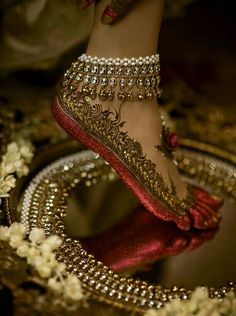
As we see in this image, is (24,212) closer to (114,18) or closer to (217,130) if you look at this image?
(114,18)

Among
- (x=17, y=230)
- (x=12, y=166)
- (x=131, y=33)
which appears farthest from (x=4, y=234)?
(x=131, y=33)

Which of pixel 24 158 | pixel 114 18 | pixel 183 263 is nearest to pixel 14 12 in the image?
pixel 24 158

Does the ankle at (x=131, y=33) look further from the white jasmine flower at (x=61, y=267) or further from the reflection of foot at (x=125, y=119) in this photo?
the white jasmine flower at (x=61, y=267)

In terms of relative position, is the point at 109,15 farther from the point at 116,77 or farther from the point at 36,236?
the point at 36,236

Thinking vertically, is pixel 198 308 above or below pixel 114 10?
below

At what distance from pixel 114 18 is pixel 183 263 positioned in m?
0.30

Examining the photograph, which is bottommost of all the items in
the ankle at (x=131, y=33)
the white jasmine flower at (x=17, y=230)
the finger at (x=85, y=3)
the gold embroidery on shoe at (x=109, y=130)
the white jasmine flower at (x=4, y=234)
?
the white jasmine flower at (x=4, y=234)

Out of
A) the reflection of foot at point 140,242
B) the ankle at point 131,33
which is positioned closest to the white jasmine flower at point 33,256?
the reflection of foot at point 140,242

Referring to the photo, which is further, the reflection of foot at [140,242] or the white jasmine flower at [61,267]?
the reflection of foot at [140,242]

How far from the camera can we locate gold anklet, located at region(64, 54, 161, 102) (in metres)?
0.72

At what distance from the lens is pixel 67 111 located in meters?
0.74

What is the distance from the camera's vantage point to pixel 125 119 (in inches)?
29.4

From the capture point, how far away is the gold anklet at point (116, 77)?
A: 0.72 metres

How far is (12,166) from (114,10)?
25cm
